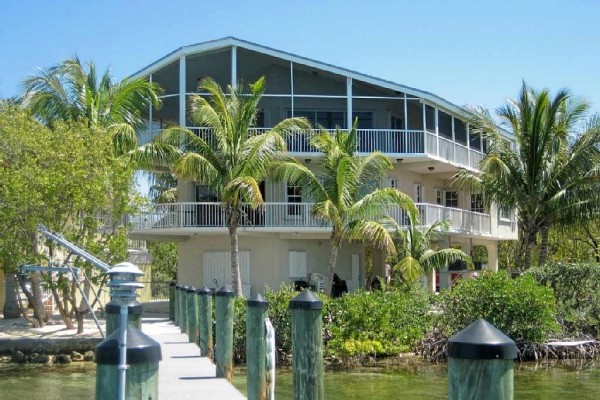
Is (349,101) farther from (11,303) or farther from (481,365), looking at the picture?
(481,365)

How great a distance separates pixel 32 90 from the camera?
27531 mm

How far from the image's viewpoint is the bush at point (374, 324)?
2062 centimetres

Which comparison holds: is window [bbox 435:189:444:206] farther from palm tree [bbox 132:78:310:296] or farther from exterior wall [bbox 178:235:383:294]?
palm tree [bbox 132:78:310:296]

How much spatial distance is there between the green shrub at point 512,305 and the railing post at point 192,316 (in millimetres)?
7113

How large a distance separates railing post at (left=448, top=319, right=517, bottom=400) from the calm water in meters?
12.4

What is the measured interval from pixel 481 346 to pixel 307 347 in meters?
4.43

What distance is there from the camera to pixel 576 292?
23141mm

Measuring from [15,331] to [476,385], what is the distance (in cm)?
2182

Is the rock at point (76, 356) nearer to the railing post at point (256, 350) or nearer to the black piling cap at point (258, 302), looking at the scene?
the railing post at point (256, 350)

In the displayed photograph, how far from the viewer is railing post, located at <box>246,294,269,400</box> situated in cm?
1000

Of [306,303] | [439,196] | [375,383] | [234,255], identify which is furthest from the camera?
[439,196]

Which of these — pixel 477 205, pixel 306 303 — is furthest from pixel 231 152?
pixel 306 303

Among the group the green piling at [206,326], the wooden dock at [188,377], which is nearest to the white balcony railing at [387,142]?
the wooden dock at [188,377]

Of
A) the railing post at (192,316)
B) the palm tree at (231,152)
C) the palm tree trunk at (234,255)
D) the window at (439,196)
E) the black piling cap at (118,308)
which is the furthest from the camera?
the window at (439,196)
